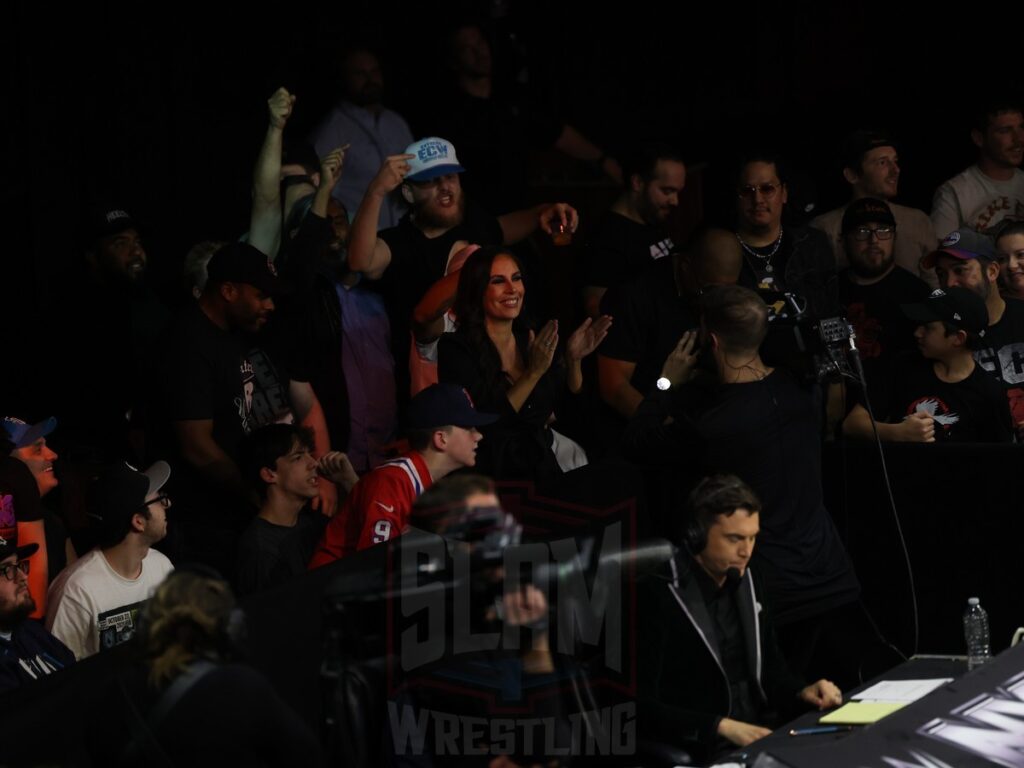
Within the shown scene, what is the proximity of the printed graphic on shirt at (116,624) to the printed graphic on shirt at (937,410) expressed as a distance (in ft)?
9.62

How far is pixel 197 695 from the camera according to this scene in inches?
147

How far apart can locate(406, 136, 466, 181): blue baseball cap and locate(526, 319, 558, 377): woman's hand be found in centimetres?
102

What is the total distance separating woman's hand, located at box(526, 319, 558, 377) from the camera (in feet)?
19.6

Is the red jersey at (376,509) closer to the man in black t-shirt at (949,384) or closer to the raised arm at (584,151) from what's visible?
the man in black t-shirt at (949,384)

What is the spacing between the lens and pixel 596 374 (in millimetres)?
7363

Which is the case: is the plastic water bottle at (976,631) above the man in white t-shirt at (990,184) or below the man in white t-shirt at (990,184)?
below

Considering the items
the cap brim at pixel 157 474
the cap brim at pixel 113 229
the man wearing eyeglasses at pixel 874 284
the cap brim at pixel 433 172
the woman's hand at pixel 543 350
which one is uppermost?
the cap brim at pixel 433 172

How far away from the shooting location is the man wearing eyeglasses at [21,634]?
15.0 ft

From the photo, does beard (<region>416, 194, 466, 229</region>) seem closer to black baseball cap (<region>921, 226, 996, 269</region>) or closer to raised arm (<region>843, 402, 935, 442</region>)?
raised arm (<region>843, 402, 935, 442</region>)

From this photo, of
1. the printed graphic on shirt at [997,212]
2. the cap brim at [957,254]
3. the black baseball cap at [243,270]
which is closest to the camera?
the black baseball cap at [243,270]

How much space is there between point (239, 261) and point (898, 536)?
258 cm

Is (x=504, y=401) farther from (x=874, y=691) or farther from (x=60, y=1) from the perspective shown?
(x=60, y=1)

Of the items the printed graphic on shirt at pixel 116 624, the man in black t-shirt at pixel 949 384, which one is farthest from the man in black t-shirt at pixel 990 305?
the printed graphic on shirt at pixel 116 624

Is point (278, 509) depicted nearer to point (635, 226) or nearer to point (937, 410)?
point (635, 226)
